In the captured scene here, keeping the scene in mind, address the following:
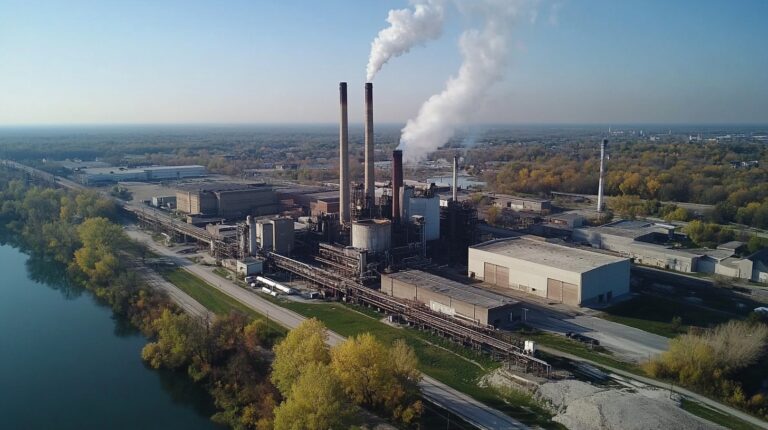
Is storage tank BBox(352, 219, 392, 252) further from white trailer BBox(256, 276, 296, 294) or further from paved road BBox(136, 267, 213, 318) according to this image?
paved road BBox(136, 267, 213, 318)

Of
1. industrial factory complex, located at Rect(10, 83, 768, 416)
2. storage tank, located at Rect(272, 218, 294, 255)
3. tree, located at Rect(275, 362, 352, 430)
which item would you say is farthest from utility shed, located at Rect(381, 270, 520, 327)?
tree, located at Rect(275, 362, 352, 430)

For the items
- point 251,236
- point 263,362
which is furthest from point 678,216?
point 263,362

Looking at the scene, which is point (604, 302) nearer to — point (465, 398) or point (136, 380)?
point (465, 398)

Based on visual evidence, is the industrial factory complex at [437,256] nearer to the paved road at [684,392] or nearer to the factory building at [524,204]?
the paved road at [684,392]

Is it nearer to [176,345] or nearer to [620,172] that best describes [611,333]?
[176,345]

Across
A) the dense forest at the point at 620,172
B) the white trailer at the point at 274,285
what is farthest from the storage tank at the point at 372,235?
the dense forest at the point at 620,172
